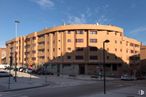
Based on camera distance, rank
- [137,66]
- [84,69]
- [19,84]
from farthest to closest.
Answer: [137,66], [84,69], [19,84]

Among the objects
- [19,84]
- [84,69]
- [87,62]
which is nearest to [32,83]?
[19,84]

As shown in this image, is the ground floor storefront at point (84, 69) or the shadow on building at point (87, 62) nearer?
the shadow on building at point (87, 62)

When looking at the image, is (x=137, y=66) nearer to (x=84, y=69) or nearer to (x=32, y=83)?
(x=84, y=69)

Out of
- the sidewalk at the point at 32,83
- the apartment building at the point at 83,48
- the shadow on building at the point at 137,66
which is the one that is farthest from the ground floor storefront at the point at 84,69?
the sidewalk at the point at 32,83

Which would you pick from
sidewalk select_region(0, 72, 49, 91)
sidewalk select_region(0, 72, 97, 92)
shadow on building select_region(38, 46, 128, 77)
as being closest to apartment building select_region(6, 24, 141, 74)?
shadow on building select_region(38, 46, 128, 77)

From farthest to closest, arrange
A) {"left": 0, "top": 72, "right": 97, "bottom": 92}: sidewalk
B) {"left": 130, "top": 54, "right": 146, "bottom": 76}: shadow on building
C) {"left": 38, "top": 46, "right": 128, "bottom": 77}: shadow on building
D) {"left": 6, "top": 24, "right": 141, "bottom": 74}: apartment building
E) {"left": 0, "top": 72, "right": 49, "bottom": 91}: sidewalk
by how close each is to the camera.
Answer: {"left": 6, "top": 24, "right": 141, "bottom": 74}: apartment building < {"left": 38, "top": 46, "right": 128, "bottom": 77}: shadow on building < {"left": 130, "top": 54, "right": 146, "bottom": 76}: shadow on building < {"left": 0, "top": 72, "right": 97, "bottom": 92}: sidewalk < {"left": 0, "top": 72, "right": 49, "bottom": 91}: sidewalk

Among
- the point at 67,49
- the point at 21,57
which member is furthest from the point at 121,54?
the point at 21,57

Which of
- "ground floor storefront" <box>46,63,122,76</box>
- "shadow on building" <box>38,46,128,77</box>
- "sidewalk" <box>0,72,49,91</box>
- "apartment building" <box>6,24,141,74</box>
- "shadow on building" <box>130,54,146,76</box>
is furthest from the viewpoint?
"ground floor storefront" <box>46,63,122,76</box>

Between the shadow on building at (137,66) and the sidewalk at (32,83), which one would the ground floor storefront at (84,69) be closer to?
the shadow on building at (137,66)

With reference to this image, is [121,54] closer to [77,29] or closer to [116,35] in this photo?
[116,35]

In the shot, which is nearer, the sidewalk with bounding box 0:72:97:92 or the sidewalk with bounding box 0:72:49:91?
the sidewalk with bounding box 0:72:49:91

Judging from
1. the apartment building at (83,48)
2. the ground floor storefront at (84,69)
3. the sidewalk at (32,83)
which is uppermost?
the apartment building at (83,48)

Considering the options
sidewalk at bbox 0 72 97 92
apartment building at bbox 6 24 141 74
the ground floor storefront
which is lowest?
sidewalk at bbox 0 72 97 92

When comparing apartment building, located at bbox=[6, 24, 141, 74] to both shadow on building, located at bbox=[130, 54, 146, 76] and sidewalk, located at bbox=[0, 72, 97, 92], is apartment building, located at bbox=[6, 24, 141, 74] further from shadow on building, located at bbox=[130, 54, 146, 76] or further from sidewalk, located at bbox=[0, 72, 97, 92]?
sidewalk, located at bbox=[0, 72, 97, 92]
